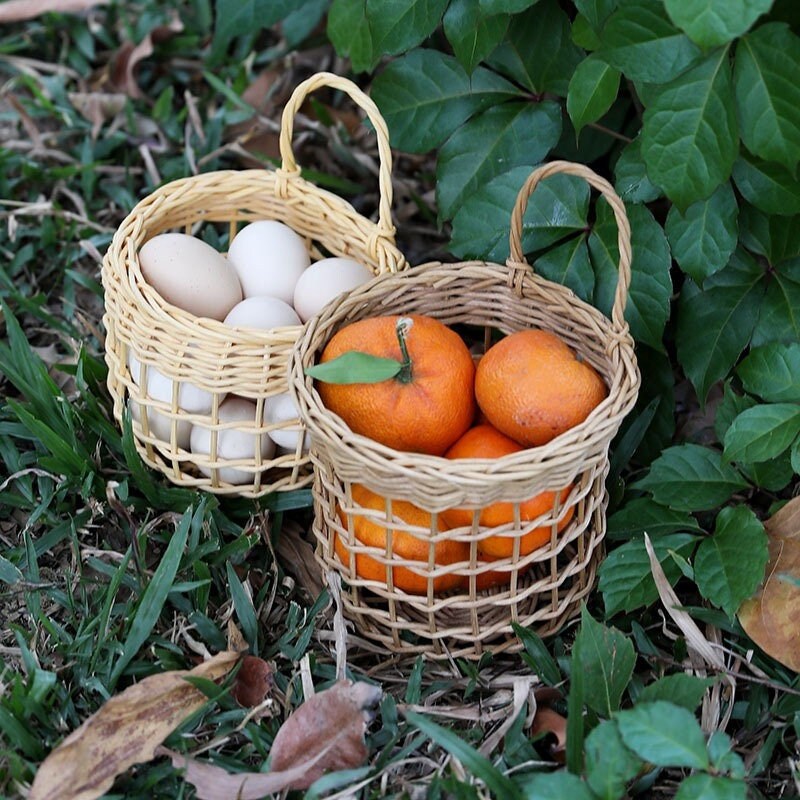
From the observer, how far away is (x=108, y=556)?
150 centimetres

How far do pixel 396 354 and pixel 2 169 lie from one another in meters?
1.20

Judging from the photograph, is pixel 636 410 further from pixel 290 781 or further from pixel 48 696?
pixel 48 696

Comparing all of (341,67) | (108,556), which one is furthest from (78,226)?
(108,556)

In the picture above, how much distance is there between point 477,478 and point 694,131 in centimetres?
50

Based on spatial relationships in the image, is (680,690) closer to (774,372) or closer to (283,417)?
(774,372)

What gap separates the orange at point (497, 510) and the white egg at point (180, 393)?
370 millimetres

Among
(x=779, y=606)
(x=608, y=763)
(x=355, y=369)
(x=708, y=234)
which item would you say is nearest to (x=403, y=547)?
(x=355, y=369)

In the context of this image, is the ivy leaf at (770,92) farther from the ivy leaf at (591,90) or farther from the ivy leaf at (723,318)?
the ivy leaf at (723,318)

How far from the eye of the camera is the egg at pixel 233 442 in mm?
1512

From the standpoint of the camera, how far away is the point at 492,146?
163 centimetres

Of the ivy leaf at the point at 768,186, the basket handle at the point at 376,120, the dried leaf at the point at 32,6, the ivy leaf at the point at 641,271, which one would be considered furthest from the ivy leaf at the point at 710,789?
the dried leaf at the point at 32,6

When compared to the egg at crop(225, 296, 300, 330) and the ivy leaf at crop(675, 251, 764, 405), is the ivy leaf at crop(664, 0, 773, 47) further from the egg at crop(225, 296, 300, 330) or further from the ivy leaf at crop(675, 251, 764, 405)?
the egg at crop(225, 296, 300, 330)

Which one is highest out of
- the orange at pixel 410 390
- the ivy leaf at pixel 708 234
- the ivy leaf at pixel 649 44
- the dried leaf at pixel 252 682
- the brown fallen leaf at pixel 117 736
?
the ivy leaf at pixel 649 44

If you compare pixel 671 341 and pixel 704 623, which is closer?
pixel 704 623
